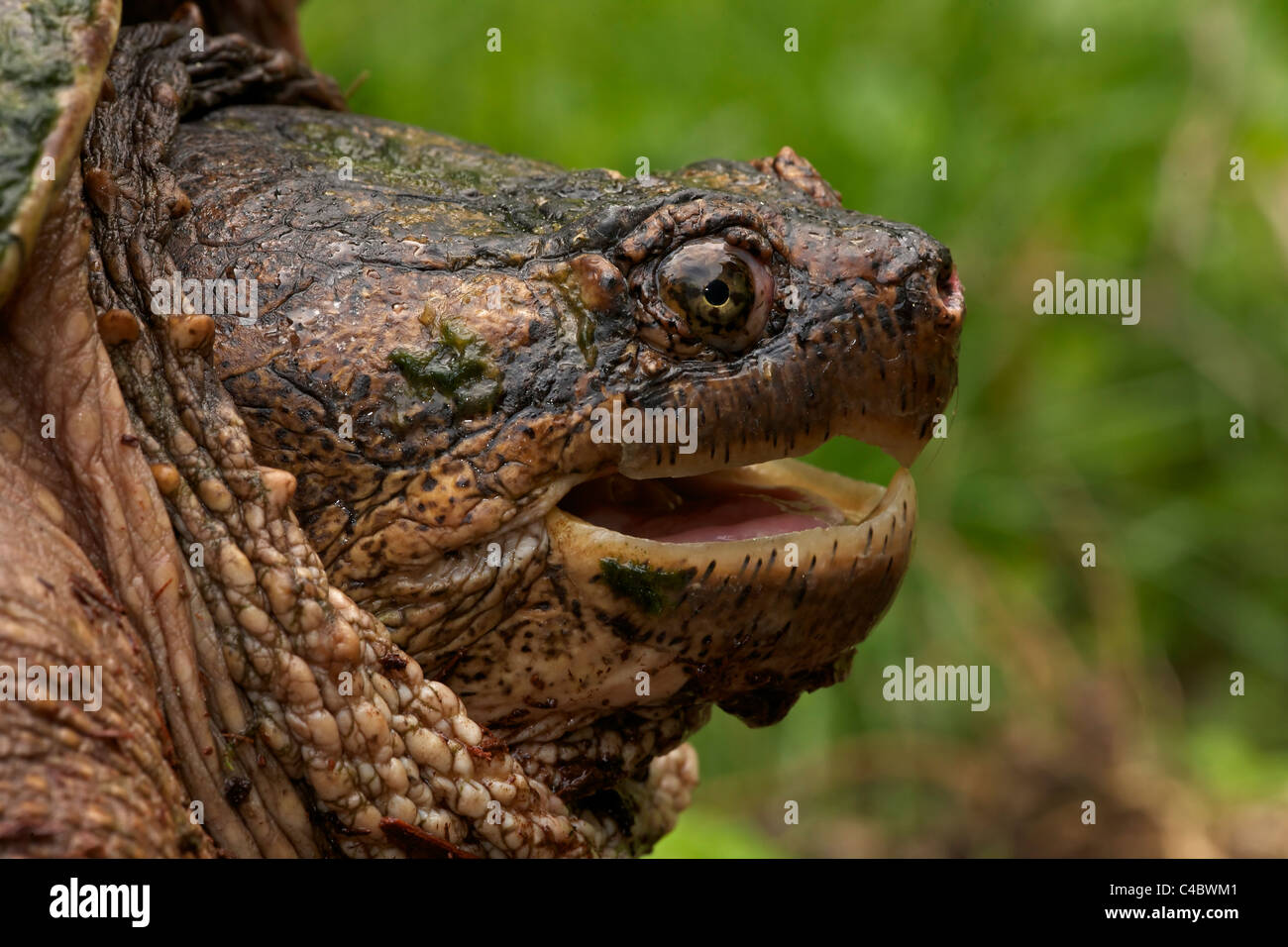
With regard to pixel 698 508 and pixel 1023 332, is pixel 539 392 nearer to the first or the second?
pixel 698 508

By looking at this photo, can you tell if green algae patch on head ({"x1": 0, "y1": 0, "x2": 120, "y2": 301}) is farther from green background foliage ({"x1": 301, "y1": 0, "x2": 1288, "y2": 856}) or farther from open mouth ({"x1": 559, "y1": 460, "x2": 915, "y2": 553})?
green background foliage ({"x1": 301, "y1": 0, "x2": 1288, "y2": 856})

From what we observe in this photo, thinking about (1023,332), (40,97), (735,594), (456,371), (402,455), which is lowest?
(1023,332)

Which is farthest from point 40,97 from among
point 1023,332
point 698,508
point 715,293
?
point 1023,332

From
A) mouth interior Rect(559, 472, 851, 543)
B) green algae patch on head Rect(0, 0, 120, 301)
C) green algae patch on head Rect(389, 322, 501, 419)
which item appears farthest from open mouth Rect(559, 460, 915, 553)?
green algae patch on head Rect(0, 0, 120, 301)

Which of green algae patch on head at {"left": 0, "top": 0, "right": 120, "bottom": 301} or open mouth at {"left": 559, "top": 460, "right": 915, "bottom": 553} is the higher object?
green algae patch on head at {"left": 0, "top": 0, "right": 120, "bottom": 301}

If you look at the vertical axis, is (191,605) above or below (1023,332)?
above

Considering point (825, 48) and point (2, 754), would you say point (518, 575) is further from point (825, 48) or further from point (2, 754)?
point (825, 48)

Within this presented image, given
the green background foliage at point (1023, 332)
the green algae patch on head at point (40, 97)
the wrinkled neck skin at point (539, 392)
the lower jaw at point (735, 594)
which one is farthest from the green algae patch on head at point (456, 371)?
the green background foliage at point (1023, 332)

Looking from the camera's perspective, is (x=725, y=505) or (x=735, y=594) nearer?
(x=735, y=594)
